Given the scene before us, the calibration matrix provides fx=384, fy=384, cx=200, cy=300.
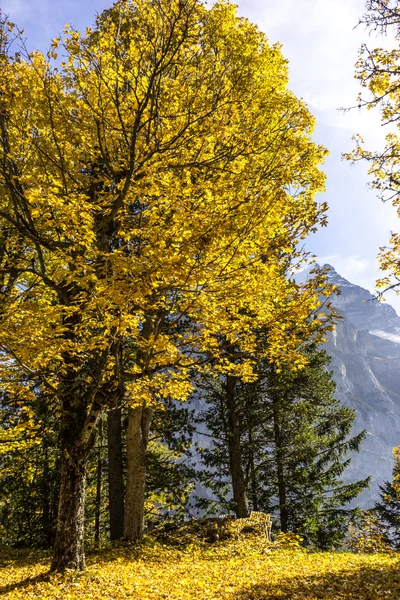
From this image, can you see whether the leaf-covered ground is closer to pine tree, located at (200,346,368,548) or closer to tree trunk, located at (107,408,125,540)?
tree trunk, located at (107,408,125,540)

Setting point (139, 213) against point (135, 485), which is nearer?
point (139, 213)

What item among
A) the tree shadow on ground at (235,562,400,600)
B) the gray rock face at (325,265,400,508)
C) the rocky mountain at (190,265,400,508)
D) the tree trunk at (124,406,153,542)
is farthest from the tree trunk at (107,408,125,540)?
the gray rock face at (325,265,400,508)

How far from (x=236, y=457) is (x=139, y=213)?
917 centimetres

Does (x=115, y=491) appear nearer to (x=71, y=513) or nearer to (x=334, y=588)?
(x=71, y=513)

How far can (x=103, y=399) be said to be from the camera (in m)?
5.93

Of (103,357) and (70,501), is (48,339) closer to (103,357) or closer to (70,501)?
(103,357)

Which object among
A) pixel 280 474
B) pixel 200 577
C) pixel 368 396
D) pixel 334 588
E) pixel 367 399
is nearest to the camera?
pixel 334 588

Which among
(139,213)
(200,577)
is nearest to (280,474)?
(200,577)

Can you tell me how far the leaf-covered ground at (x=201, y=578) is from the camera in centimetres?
460

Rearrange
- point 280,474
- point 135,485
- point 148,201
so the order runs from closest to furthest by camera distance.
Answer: point 148,201 < point 135,485 < point 280,474

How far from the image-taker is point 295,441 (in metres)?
13.5

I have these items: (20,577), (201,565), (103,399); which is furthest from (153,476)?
(103,399)

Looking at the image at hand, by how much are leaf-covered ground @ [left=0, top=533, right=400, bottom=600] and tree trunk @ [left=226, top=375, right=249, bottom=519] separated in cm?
355

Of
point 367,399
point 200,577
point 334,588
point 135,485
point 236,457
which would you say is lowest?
point 200,577
